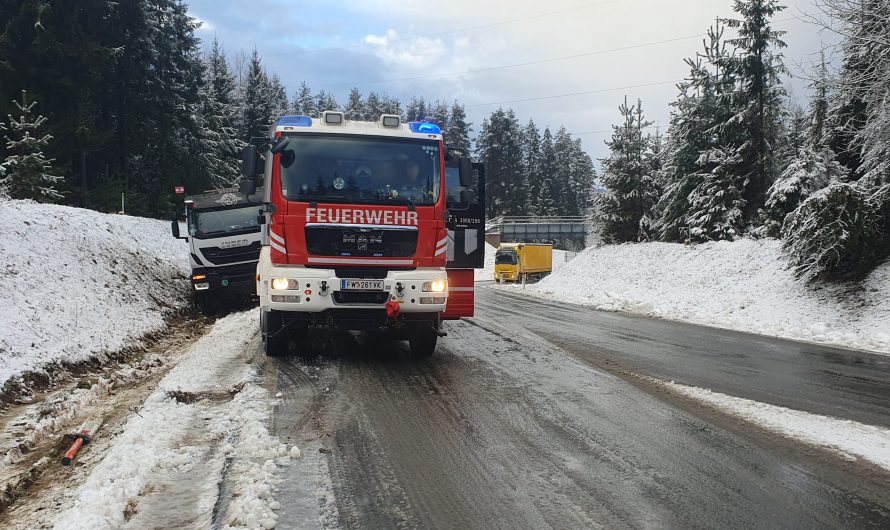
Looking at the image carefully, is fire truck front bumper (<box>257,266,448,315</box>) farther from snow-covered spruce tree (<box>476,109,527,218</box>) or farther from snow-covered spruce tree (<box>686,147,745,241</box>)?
snow-covered spruce tree (<box>476,109,527,218</box>)

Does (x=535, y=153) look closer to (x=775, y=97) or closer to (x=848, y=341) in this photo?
(x=775, y=97)

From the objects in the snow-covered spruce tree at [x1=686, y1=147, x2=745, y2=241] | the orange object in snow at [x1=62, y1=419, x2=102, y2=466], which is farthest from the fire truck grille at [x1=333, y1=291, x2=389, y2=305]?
the snow-covered spruce tree at [x1=686, y1=147, x2=745, y2=241]

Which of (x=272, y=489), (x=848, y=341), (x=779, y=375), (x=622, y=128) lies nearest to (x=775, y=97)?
(x=622, y=128)

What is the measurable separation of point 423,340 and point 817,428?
5.21m

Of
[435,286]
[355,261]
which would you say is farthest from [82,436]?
[435,286]

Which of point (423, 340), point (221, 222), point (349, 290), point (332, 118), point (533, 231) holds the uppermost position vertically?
point (332, 118)

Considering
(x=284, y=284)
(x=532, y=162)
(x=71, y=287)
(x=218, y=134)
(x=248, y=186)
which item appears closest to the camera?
(x=284, y=284)

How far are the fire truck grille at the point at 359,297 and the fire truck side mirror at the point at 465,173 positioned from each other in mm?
2183

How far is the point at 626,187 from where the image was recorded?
31828 mm

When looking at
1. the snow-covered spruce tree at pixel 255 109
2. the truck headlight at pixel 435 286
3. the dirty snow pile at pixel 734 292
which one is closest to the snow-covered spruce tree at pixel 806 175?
the dirty snow pile at pixel 734 292

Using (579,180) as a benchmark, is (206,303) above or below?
below

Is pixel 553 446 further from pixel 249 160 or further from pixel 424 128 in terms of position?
pixel 249 160

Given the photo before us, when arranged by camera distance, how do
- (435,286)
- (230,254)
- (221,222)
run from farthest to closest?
(221,222), (230,254), (435,286)

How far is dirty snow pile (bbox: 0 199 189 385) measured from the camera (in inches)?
320
